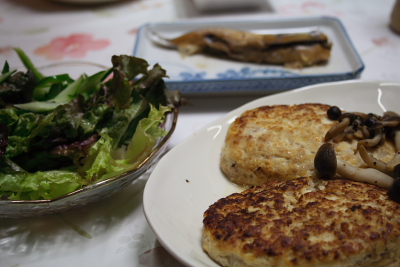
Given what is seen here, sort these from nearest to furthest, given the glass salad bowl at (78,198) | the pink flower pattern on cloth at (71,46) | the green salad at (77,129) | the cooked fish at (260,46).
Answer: the glass salad bowl at (78,198) → the green salad at (77,129) → the cooked fish at (260,46) → the pink flower pattern on cloth at (71,46)

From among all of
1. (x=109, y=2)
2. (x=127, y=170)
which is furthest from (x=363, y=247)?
(x=109, y=2)

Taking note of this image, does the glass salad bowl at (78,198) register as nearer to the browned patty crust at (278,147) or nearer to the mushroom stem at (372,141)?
the browned patty crust at (278,147)

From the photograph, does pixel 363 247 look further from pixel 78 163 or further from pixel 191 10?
pixel 191 10

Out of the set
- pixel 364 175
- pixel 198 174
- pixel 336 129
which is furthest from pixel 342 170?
pixel 198 174

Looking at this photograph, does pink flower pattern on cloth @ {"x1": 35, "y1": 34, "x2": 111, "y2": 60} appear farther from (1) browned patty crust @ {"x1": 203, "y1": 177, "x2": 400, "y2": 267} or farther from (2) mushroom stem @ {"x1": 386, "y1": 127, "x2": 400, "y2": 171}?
(2) mushroom stem @ {"x1": 386, "y1": 127, "x2": 400, "y2": 171}

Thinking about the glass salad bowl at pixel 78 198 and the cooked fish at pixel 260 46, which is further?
the cooked fish at pixel 260 46

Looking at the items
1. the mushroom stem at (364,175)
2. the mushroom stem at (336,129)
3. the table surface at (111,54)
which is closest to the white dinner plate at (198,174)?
the table surface at (111,54)

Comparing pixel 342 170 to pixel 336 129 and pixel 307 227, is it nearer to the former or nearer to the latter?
pixel 336 129
